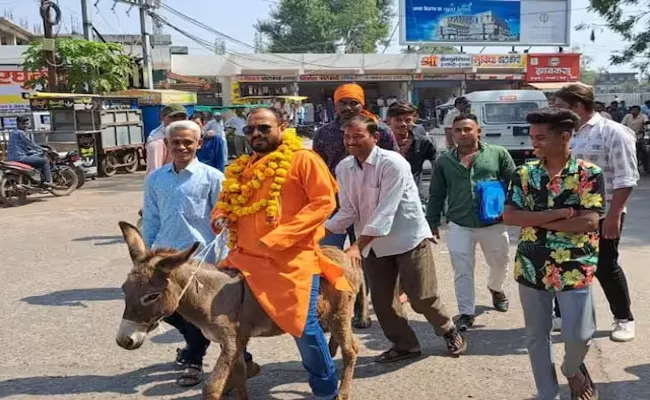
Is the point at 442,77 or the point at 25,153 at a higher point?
the point at 442,77

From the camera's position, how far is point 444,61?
3516 cm

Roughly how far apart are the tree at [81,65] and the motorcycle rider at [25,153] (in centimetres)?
838

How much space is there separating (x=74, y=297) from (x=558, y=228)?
4.71m

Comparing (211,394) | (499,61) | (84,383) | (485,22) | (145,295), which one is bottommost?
(84,383)

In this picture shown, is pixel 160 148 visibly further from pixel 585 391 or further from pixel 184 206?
pixel 585 391

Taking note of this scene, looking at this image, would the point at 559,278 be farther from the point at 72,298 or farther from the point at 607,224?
the point at 72,298

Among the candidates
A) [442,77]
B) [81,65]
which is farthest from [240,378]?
[442,77]

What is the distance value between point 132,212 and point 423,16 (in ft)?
88.7

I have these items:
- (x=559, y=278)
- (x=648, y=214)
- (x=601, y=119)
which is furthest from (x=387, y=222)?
(x=648, y=214)

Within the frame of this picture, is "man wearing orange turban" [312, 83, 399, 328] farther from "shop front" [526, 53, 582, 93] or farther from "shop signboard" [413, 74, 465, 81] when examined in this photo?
"shop front" [526, 53, 582, 93]

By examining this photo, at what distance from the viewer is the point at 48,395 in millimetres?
4035

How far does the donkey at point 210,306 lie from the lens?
9.84 feet

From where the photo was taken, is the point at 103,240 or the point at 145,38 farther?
the point at 145,38

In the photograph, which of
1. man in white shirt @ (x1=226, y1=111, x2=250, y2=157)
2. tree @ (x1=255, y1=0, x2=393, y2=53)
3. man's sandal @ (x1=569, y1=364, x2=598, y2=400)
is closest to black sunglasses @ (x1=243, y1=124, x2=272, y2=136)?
man's sandal @ (x1=569, y1=364, x2=598, y2=400)
